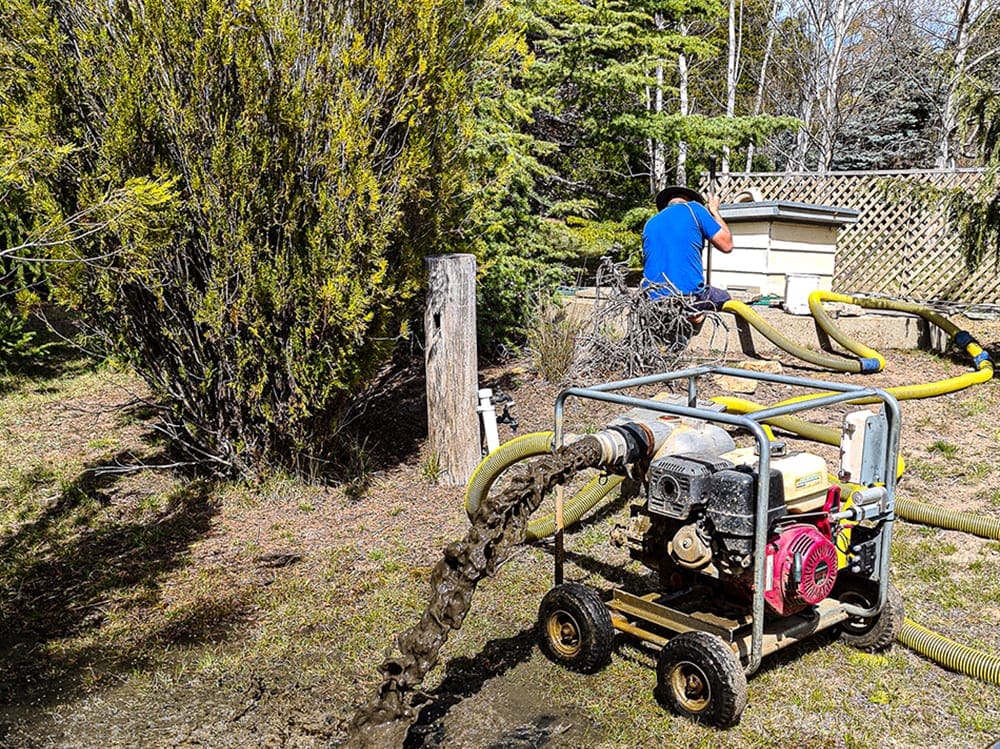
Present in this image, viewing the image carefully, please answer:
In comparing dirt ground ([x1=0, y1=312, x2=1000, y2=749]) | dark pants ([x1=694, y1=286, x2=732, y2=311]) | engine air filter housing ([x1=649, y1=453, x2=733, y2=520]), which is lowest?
dirt ground ([x1=0, y1=312, x2=1000, y2=749])

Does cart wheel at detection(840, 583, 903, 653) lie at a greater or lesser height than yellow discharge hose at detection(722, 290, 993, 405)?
lesser

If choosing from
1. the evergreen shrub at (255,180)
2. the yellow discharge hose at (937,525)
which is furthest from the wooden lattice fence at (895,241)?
the evergreen shrub at (255,180)

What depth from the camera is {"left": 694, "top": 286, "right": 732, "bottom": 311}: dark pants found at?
7.97 m

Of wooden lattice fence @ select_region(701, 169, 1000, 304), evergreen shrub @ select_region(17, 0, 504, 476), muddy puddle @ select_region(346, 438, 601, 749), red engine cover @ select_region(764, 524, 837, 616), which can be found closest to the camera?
muddy puddle @ select_region(346, 438, 601, 749)

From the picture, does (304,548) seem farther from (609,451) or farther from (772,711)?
(772,711)

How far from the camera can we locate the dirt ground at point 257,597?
11.0 feet

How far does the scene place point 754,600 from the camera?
123 inches

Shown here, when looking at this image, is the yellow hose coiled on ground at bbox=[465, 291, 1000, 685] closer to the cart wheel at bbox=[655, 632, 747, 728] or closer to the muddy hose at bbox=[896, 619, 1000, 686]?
the muddy hose at bbox=[896, 619, 1000, 686]

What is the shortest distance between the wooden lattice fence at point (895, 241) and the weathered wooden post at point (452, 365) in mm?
7149

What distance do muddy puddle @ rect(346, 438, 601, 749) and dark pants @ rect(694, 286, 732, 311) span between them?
472 cm

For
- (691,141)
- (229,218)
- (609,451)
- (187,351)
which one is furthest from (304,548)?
(691,141)

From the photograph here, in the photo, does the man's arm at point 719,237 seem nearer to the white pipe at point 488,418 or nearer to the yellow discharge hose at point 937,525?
the yellow discharge hose at point 937,525

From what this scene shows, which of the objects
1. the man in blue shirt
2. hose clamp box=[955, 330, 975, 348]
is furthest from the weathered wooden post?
hose clamp box=[955, 330, 975, 348]

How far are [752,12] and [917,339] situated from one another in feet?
61.3
